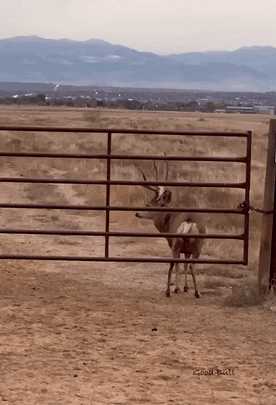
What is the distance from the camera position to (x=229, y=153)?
3372 cm

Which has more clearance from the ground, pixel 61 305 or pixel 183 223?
pixel 183 223

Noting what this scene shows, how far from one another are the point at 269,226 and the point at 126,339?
2545 millimetres

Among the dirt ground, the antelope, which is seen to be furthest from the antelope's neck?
the dirt ground

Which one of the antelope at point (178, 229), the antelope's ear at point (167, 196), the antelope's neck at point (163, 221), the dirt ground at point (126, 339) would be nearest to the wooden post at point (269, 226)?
the dirt ground at point (126, 339)

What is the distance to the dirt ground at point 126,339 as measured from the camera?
267 inches

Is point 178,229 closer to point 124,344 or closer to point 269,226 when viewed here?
point 269,226

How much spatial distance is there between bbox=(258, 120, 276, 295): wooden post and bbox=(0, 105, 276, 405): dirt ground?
466mm

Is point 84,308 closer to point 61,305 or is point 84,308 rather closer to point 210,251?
point 61,305

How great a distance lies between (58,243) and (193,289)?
3.38m

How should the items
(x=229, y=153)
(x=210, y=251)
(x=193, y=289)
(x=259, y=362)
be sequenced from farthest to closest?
(x=229, y=153), (x=210, y=251), (x=193, y=289), (x=259, y=362)

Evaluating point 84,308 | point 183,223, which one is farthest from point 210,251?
point 84,308

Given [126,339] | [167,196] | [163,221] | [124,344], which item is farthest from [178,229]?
[124,344]

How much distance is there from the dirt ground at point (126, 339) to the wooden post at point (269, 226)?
1.53 feet

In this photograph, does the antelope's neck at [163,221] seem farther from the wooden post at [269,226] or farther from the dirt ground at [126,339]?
the wooden post at [269,226]
